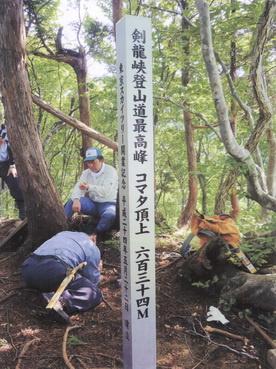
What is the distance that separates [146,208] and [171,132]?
1156 centimetres

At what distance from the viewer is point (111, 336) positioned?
2.84 m

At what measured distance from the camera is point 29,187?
174 inches

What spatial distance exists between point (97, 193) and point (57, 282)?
2393 mm

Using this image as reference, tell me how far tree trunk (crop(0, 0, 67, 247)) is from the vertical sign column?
8.78 feet

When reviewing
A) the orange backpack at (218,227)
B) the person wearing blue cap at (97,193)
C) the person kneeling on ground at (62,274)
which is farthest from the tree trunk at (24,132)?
the orange backpack at (218,227)

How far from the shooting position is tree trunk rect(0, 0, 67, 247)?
4.13 metres

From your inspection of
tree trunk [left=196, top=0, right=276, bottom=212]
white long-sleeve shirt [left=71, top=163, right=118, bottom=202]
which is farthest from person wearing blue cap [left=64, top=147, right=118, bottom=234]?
tree trunk [left=196, top=0, right=276, bottom=212]

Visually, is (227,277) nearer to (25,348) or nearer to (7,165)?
(25,348)

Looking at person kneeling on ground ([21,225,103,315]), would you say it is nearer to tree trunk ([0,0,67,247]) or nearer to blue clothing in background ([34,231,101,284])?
blue clothing in background ([34,231,101,284])

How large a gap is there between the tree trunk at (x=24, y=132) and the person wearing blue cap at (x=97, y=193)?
25.4 inches

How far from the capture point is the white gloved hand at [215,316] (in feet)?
9.91

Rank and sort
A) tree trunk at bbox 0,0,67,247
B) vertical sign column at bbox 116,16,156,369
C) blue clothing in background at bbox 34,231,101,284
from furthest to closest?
tree trunk at bbox 0,0,67,247 → blue clothing in background at bbox 34,231,101,284 → vertical sign column at bbox 116,16,156,369

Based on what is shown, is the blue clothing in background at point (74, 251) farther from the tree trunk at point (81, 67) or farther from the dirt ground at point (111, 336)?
the tree trunk at point (81, 67)

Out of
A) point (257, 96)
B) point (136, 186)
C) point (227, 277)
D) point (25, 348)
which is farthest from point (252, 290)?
point (257, 96)
